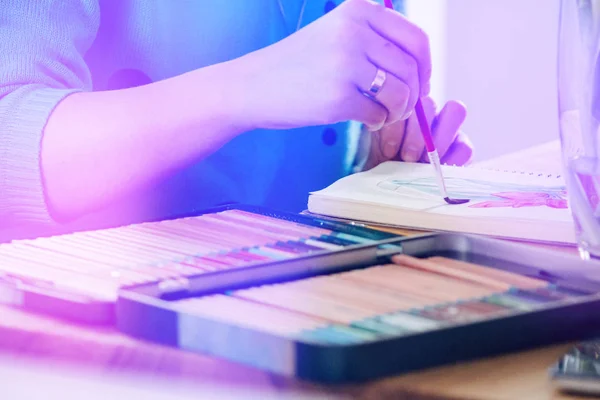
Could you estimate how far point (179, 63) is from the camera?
37.9 inches

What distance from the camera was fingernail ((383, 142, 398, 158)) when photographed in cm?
96

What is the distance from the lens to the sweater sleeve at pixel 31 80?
0.71 metres

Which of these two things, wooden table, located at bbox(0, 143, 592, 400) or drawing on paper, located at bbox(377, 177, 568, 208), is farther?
drawing on paper, located at bbox(377, 177, 568, 208)

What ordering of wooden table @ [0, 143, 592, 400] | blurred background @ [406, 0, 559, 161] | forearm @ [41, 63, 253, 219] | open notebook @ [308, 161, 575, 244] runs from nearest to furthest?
wooden table @ [0, 143, 592, 400]
open notebook @ [308, 161, 575, 244]
forearm @ [41, 63, 253, 219]
blurred background @ [406, 0, 559, 161]

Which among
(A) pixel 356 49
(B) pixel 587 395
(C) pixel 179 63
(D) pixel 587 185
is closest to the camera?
(B) pixel 587 395

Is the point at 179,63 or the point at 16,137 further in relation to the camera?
the point at 179,63

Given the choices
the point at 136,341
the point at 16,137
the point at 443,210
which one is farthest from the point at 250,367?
the point at 16,137

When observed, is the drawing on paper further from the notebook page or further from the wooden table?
the wooden table

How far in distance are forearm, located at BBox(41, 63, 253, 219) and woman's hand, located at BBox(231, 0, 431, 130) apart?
0.02 metres

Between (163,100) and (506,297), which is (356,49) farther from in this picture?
(506,297)

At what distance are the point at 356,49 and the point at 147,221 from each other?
0.68 ft

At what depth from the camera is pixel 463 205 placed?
2.14ft

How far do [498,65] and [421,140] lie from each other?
138 cm

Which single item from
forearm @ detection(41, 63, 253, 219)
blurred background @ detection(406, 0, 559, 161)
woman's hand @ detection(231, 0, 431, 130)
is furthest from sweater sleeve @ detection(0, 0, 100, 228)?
blurred background @ detection(406, 0, 559, 161)
